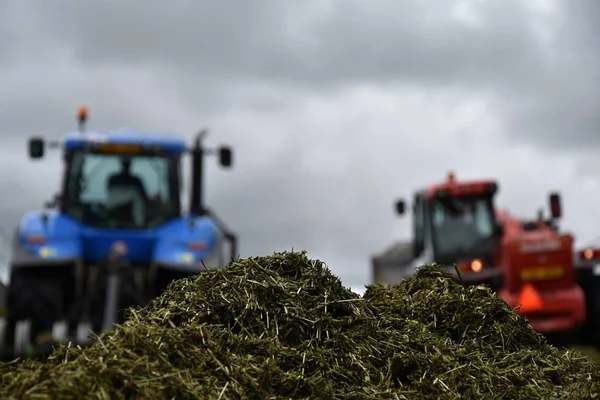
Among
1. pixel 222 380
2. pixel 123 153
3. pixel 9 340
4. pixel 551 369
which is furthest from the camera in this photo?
pixel 123 153

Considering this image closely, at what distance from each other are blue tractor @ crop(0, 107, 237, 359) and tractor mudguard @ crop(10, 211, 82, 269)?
0.01 m

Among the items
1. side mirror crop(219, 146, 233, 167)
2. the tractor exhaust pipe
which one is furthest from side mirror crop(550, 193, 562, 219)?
the tractor exhaust pipe

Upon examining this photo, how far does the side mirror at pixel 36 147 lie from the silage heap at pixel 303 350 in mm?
7532

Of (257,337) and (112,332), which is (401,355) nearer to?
(257,337)

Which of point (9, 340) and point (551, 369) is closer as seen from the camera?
point (551, 369)

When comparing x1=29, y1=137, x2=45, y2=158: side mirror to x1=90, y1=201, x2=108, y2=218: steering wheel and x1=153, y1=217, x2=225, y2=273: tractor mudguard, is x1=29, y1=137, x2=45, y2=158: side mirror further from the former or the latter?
Answer: x1=153, y1=217, x2=225, y2=273: tractor mudguard

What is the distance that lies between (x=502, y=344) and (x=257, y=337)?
1322 millimetres

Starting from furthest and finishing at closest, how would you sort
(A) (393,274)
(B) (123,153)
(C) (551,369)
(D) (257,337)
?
(A) (393,274)
(B) (123,153)
(C) (551,369)
(D) (257,337)

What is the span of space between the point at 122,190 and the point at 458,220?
5826mm

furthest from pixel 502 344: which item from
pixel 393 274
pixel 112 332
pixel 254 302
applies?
pixel 393 274

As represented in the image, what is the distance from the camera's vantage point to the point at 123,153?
11234mm

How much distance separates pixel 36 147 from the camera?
37.9 ft

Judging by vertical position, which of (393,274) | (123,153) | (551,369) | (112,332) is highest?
(123,153)

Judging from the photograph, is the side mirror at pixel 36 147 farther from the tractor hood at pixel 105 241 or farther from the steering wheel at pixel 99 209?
the steering wheel at pixel 99 209
